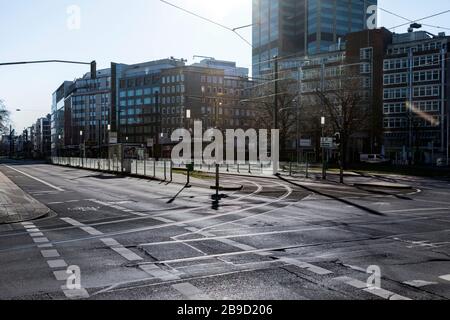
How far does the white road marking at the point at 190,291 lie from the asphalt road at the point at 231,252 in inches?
2.2

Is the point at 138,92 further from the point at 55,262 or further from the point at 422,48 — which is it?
the point at 55,262

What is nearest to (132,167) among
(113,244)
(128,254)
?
(113,244)

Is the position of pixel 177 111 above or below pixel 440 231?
above

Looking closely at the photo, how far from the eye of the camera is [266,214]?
17125 millimetres

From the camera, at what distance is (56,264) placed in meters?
9.32

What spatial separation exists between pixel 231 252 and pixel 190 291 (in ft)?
10.3

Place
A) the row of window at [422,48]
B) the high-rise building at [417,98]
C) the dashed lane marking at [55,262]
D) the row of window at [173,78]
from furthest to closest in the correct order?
1. the row of window at [173,78]
2. the row of window at [422,48]
3. the high-rise building at [417,98]
4. the dashed lane marking at [55,262]

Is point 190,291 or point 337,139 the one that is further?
point 337,139

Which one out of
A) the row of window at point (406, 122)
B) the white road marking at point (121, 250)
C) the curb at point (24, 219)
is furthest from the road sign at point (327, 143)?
the row of window at point (406, 122)

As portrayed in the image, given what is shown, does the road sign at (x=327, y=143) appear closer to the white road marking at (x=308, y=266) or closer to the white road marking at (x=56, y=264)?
the white road marking at (x=308, y=266)

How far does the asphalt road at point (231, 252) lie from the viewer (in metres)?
7.51

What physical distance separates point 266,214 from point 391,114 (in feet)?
297
